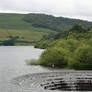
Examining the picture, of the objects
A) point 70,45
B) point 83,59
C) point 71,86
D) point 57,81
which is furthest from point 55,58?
point 71,86

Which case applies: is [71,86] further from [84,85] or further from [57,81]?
[57,81]

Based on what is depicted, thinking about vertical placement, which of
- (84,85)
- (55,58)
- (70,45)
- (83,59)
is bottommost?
(55,58)

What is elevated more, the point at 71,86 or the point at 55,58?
the point at 71,86

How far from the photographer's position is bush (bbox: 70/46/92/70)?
11488 centimetres

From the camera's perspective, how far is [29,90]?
70.6 m

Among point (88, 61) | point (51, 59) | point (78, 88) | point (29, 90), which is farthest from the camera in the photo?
point (51, 59)

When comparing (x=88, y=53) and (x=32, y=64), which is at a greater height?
(x=88, y=53)

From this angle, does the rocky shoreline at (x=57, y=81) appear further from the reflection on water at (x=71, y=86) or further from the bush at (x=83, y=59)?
the bush at (x=83, y=59)

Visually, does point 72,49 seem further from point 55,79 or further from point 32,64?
point 55,79

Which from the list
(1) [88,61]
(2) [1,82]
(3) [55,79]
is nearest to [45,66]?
(1) [88,61]

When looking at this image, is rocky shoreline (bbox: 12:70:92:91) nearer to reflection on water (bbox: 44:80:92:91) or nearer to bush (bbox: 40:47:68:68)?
reflection on water (bbox: 44:80:92:91)

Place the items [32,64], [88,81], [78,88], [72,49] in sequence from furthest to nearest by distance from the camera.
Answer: [72,49]
[32,64]
[88,81]
[78,88]

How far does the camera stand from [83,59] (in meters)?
116

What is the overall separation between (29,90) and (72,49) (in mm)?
77093
